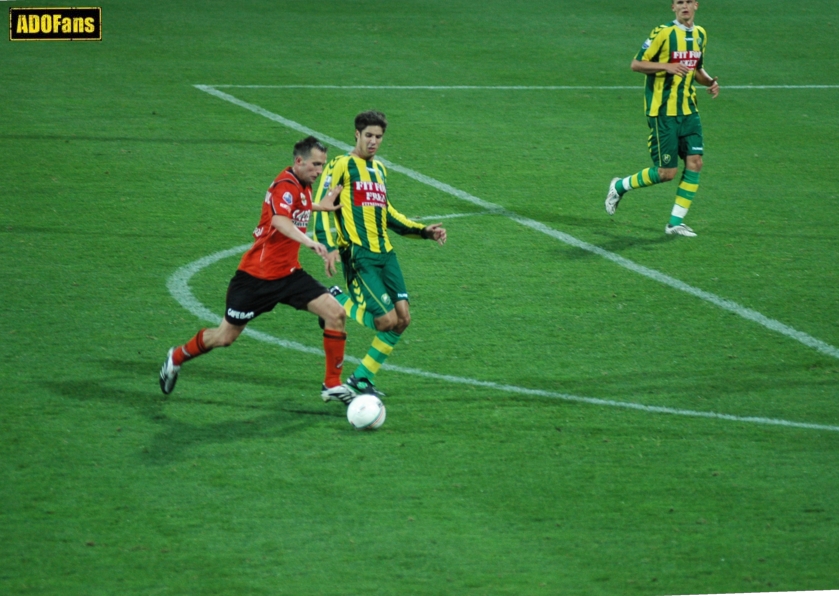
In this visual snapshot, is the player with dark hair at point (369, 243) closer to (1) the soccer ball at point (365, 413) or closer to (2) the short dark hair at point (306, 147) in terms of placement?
(2) the short dark hair at point (306, 147)

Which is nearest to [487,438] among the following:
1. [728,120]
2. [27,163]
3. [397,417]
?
[397,417]

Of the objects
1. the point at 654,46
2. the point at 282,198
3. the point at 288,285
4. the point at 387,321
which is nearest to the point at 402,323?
the point at 387,321

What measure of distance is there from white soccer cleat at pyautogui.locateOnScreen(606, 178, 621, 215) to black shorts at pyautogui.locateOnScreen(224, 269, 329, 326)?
18.2 feet

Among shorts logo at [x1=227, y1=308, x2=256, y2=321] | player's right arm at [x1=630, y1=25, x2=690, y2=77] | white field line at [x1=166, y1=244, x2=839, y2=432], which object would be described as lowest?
white field line at [x1=166, y1=244, x2=839, y2=432]

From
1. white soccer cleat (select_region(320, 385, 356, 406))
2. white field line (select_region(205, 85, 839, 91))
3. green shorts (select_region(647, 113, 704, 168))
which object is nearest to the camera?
white soccer cleat (select_region(320, 385, 356, 406))

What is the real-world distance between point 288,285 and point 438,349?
1733 millimetres

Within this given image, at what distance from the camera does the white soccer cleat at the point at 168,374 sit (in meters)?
8.08

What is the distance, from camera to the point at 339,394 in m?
7.99

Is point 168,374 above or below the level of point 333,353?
below

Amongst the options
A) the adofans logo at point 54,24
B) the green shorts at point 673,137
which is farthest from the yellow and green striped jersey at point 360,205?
the adofans logo at point 54,24

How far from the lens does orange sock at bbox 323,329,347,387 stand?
7.93 m

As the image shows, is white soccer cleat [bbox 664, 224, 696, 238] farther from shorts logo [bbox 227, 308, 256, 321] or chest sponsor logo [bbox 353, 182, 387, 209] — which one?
shorts logo [bbox 227, 308, 256, 321]

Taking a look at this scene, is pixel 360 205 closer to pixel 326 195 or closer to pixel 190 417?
pixel 326 195

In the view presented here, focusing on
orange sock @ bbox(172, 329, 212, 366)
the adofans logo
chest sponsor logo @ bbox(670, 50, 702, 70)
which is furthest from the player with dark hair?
the adofans logo
